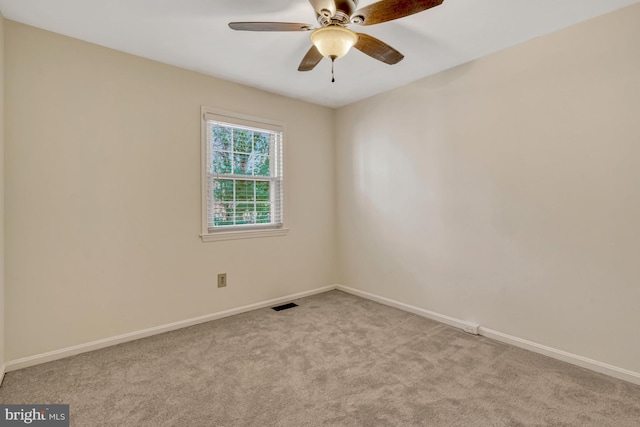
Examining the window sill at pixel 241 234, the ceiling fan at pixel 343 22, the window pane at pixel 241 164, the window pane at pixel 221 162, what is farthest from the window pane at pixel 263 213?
the ceiling fan at pixel 343 22

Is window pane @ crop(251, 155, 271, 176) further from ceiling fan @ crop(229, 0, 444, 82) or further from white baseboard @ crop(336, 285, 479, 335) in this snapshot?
white baseboard @ crop(336, 285, 479, 335)

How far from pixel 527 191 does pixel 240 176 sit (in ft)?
8.60

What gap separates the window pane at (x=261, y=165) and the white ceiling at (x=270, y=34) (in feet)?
2.77

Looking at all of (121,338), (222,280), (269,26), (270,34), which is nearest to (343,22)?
(269,26)

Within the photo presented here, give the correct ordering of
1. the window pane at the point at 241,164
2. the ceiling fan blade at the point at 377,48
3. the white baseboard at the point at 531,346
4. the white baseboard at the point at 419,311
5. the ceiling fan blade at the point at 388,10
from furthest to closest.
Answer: the window pane at the point at 241,164 → the white baseboard at the point at 419,311 → the white baseboard at the point at 531,346 → the ceiling fan blade at the point at 377,48 → the ceiling fan blade at the point at 388,10

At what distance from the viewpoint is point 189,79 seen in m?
2.92

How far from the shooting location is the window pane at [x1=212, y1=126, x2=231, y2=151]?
313 cm

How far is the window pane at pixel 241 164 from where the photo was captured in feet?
10.8

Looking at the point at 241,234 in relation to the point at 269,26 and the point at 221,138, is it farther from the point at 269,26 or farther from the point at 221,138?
the point at 269,26

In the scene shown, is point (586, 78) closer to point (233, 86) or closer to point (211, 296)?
point (233, 86)

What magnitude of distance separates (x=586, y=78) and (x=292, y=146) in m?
2.67

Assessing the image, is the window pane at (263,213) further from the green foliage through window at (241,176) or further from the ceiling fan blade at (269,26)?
the ceiling fan blade at (269,26)

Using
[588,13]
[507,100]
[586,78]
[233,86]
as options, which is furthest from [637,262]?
[233,86]

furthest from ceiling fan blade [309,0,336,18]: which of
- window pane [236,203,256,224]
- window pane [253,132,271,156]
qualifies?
window pane [236,203,256,224]
